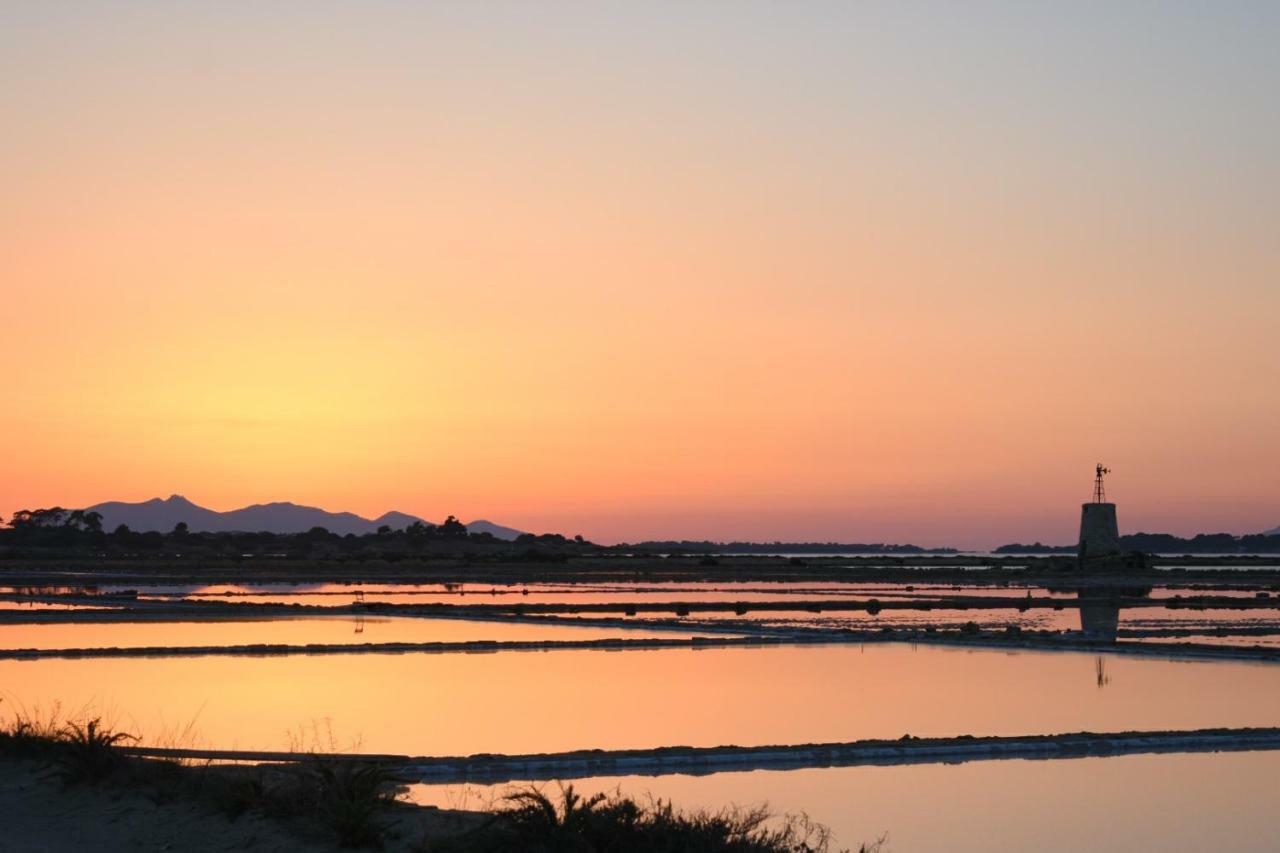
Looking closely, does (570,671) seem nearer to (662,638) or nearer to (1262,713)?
(662,638)

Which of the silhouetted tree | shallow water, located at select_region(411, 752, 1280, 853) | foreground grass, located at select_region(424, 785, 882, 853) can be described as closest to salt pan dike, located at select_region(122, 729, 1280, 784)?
shallow water, located at select_region(411, 752, 1280, 853)

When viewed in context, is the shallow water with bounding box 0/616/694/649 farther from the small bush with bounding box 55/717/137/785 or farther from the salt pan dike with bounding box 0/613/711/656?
the small bush with bounding box 55/717/137/785

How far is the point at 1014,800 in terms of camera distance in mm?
11281

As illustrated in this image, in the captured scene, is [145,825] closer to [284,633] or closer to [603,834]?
[603,834]

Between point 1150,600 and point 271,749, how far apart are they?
1345 inches

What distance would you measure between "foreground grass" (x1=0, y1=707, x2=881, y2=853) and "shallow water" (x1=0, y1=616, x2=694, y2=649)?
46.8 feet

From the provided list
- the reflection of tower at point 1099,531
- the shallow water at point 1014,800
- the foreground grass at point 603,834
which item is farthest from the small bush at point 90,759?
the reflection of tower at point 1099,531

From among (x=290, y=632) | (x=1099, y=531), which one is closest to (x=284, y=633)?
(x=290, y=632)

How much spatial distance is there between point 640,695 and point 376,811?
9.26 meters

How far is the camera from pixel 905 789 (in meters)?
11.7

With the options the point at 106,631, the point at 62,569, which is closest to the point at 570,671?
the point at 106,631

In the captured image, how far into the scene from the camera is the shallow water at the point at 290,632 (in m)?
24.8

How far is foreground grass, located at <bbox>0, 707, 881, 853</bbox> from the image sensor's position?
7.55 metres

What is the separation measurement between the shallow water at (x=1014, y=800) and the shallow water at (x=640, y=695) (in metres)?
1.89
